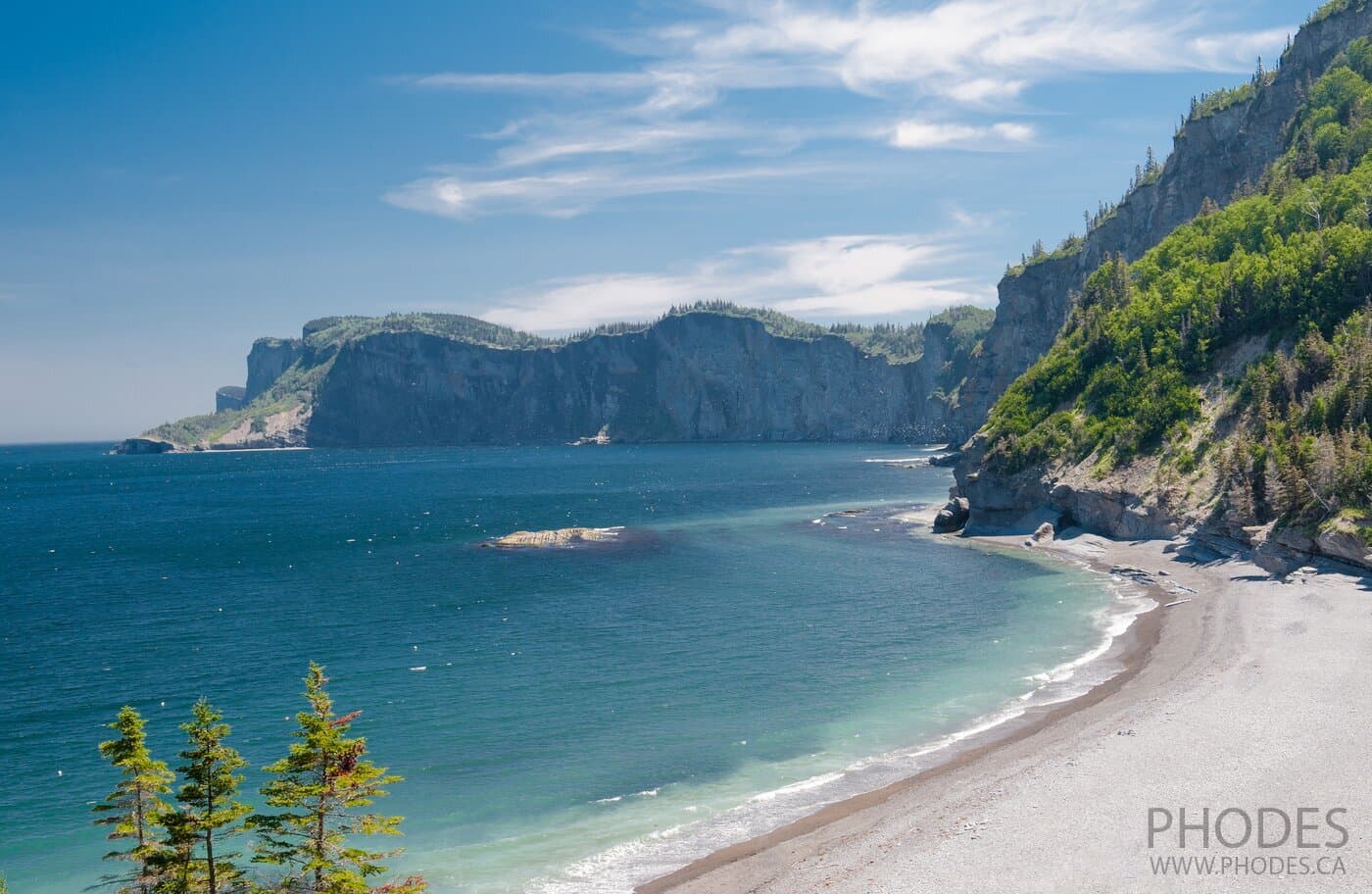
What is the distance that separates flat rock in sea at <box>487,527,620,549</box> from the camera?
306ft

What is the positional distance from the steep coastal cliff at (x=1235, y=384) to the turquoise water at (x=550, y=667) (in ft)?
39.3

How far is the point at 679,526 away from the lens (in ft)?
352

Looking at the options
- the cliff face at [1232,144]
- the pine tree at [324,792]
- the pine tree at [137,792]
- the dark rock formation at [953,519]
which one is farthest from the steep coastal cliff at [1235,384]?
the pine tree at [137,792]

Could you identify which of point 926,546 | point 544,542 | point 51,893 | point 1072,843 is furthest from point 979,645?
point 544,542

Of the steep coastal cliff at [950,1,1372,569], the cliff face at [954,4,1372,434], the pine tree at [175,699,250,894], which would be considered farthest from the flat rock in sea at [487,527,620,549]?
the cliff face at [954,4,1372,434]

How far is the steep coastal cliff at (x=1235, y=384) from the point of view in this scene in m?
62.6

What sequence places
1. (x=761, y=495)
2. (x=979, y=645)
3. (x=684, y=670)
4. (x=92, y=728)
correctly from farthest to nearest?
(x=761, y=495) → (x=979, y=645) → (x=684, y=670) → (x=92, y=728)

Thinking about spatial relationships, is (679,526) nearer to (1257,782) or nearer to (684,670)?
(684,670)

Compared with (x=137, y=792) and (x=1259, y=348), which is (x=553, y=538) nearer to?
(x=1259, y=348)

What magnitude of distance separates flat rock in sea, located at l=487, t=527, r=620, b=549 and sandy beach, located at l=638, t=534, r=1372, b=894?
62.7m

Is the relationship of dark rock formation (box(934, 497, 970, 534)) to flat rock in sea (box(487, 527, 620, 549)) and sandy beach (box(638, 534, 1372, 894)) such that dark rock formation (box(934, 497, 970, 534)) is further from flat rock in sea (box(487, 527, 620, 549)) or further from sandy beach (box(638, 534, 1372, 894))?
sandy beach (box(638, 534, 1372, 894))

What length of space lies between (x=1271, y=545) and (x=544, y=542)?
2609 inches

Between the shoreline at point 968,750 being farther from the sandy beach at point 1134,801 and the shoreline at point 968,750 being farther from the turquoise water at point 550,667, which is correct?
the turquoise water at point 550,667

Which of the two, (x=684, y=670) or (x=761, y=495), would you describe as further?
(x=761, y=495)
